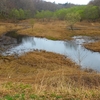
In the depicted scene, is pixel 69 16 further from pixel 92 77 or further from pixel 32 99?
pixel 32 99

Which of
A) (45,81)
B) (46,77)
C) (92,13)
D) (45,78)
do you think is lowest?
(92,13)

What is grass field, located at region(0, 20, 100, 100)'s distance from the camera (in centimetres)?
737

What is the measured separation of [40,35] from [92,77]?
35271mm

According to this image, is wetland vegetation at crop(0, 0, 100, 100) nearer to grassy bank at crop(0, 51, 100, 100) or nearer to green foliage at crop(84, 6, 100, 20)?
grassy bank at crop(0, 51, 100, 100)

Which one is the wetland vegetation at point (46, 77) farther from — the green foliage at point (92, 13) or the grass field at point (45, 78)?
the green foliage at point (92, 13)

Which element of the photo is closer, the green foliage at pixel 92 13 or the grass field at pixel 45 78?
the grass field at pixel 45 78

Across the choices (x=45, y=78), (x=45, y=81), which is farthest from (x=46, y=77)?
(x=45, y=81)

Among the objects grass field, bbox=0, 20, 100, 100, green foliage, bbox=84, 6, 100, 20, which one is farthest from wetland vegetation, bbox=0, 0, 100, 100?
green foliage, bbox=84, 6, 100, 20

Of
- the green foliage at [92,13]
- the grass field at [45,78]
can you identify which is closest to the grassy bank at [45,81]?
the grass field at [45,78]

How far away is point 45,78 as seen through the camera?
45.3 feet

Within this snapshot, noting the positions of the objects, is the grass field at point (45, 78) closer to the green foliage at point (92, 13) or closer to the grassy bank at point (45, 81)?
the grassy bank at point (45, 81)

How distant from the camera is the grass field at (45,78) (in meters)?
7.37

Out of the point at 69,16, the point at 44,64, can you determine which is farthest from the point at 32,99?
the point at 69,16

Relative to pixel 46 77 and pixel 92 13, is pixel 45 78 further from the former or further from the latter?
pixel 92 13
